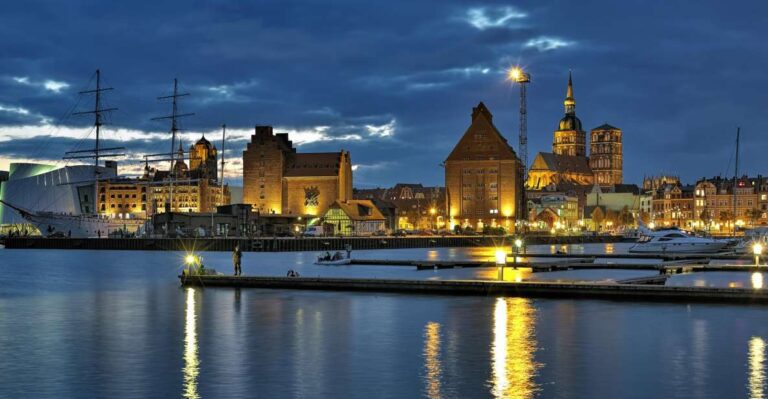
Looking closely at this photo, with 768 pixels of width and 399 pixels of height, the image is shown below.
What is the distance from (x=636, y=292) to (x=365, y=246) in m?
95.6

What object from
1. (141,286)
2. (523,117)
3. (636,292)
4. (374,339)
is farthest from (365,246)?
(374,339)

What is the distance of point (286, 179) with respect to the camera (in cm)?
18212

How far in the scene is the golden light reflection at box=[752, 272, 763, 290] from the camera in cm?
5928

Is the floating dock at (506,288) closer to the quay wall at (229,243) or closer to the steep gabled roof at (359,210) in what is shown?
the quay wall at (229,243)

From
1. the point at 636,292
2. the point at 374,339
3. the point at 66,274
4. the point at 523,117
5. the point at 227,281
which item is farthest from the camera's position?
the point at 523,117

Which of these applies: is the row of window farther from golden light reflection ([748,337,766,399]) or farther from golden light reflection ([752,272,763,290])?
golden light reflection ([748,337,766,399])

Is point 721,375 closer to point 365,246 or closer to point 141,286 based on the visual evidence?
point 141,286

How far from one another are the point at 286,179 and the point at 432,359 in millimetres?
153646

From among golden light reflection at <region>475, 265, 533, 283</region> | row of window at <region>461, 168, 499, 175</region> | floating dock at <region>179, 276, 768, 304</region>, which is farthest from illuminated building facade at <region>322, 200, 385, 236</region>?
floating dock at <region>179, 276, 768, 304</region>

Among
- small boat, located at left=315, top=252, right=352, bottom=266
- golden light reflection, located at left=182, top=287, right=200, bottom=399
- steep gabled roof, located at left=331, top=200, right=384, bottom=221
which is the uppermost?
steep gabled roof, located at left=331, top=200, right=384, bottom=221

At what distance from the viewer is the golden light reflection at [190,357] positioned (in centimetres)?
→ 2519

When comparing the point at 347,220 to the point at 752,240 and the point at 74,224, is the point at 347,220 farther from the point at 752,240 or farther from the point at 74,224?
the point at 752,240

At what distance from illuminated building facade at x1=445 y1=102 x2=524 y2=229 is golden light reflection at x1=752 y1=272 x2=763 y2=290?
111900 mm

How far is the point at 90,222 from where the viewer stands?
178750 millimetres
